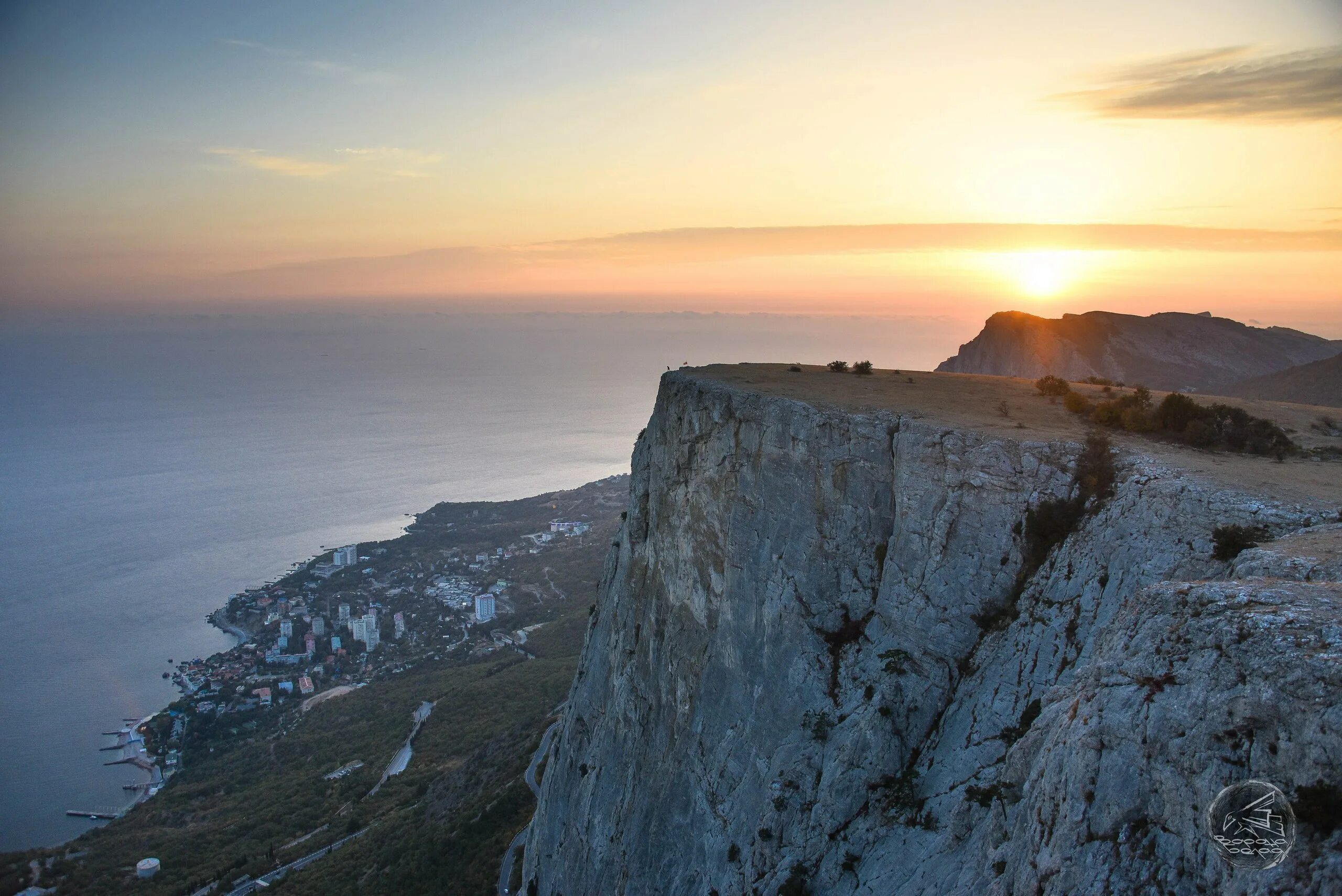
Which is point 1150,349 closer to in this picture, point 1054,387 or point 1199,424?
point 1054,387

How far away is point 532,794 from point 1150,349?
53.3 meters

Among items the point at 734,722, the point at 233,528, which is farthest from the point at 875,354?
the point at 734,722

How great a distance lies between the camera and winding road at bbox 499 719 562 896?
26.5 meters

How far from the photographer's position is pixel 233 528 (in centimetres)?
9256

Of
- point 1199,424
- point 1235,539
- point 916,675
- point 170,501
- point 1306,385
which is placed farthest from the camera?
point 170,501

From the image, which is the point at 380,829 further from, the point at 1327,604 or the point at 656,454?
the point at 1327,604

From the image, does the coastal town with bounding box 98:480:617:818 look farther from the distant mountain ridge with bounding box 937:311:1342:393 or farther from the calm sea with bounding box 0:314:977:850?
the distant mountain ridge with bounding box 937:311:1342:393

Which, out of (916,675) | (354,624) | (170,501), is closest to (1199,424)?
(916,675)

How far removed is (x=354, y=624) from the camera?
2557 inches

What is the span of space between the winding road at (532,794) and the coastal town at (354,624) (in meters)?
17.4

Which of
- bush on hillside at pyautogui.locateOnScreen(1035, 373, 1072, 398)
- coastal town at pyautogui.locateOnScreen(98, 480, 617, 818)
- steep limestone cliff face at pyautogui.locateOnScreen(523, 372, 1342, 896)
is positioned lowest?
coastal town at pyautogui.locateOnScreen(98, 480, 617, 818)

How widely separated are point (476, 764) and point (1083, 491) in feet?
Answer: 110

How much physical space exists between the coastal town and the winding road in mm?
17414

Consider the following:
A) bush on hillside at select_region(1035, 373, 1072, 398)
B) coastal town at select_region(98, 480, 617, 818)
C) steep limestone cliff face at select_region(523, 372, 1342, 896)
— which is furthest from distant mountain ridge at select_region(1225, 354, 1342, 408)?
coastal town at select_region(98, 480, 617, 818)
